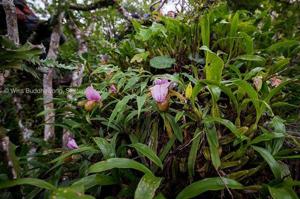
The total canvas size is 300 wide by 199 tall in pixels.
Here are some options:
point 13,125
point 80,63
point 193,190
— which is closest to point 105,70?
point 80,63

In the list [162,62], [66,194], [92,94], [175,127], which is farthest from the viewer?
[162,62]

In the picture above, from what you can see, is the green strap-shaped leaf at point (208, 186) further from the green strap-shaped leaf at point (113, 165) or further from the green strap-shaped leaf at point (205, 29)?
the green strap-shaped leaf at point (205, 29)

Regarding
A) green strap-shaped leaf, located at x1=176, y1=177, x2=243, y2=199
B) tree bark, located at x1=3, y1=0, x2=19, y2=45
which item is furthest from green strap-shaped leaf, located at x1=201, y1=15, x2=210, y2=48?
tree bark, located at x1=3, y1=0, x2=19, y2=45

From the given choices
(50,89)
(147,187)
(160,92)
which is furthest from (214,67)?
(50,89)

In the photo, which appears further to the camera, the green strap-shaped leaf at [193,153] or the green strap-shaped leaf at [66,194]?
the green strap-shaped leaf at [193,153]

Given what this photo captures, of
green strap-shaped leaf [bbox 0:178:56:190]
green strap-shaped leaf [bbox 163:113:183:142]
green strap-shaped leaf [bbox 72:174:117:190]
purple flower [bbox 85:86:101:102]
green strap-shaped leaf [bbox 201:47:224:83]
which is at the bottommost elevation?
green strap-shaped leaf [bbox 72:174:117:190]

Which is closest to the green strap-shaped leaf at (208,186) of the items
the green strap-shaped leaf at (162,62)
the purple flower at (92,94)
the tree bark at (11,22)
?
the purple flower at (92,94)

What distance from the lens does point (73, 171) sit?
1170 mm

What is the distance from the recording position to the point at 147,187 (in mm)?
787

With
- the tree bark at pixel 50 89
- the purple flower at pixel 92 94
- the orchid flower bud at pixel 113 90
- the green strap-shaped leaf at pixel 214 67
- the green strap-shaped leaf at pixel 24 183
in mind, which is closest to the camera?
the green strap-shaped leaf at pixel 24 183

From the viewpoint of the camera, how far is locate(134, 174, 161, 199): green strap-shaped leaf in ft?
2.48

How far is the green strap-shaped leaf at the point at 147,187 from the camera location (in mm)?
757

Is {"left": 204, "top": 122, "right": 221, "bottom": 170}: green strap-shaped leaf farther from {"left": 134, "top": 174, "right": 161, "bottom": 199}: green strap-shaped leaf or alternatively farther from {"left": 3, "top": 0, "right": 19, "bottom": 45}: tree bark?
{"left": 3, "top": 0, "right": 19, "bottom": 45}: tree bark

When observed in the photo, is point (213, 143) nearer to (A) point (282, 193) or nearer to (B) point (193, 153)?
(B) point (193, 153)
